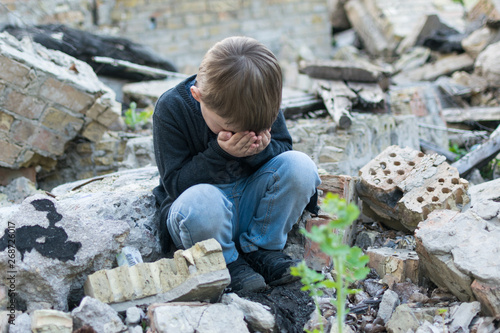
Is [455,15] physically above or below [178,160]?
below

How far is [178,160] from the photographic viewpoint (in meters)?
2.36

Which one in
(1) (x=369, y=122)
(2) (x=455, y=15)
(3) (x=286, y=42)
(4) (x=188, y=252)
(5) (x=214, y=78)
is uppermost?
(5) (x=214, y=78)

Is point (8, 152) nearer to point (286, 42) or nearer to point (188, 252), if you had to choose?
point (188, 252)

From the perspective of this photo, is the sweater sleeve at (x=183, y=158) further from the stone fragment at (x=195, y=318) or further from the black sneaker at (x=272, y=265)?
the stone fragment at (x=195, y=318)

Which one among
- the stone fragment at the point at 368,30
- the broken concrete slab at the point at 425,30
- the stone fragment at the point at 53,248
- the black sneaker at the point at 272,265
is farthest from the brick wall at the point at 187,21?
the stone fragment at the point at 53,248

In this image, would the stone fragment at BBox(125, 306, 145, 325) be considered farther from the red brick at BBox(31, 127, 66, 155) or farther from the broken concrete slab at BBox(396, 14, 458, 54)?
the broken concrete slab at BBox(396, 14, 458, 54)

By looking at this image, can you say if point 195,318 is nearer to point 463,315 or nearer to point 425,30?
point 463,315

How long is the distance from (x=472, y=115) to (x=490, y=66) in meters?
1.18

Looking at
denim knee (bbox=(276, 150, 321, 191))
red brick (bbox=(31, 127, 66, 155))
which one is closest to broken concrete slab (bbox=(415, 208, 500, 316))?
denim knee (bbox=(276, 150, 321, 191))

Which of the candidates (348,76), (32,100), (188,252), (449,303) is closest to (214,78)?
(188,252)

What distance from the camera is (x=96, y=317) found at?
179cm

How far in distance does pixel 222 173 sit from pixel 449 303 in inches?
46.3

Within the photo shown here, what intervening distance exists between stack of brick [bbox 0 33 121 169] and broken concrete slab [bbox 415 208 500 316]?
2.75 meters

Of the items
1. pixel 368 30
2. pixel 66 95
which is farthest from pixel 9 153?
pixel 368 30
